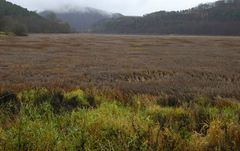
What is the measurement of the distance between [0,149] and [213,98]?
9.46 metres

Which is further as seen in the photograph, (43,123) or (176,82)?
(176,82)

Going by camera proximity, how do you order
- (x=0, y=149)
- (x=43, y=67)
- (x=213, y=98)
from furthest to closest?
(x=43, y=67) → (x=213, y=98) → (x=0, y=149)

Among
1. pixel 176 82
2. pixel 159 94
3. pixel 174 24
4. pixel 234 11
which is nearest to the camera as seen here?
pixel 159 94

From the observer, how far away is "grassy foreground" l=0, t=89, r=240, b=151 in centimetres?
858

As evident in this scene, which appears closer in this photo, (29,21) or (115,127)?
(115,127)

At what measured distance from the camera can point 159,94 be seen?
16.8 m

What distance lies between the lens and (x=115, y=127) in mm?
9844

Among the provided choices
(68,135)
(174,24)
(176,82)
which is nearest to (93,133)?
(68,135)

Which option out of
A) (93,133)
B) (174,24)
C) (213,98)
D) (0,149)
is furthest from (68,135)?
(174,24)

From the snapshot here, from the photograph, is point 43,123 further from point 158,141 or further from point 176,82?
point 176,82

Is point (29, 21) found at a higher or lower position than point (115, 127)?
lower

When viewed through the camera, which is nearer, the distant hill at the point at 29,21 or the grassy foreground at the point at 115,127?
the grassy foreground at the point at 115,127

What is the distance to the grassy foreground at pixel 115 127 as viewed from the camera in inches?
338

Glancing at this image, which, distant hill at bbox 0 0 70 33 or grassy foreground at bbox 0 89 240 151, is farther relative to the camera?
distant hill at bbox 0 0 70 33
